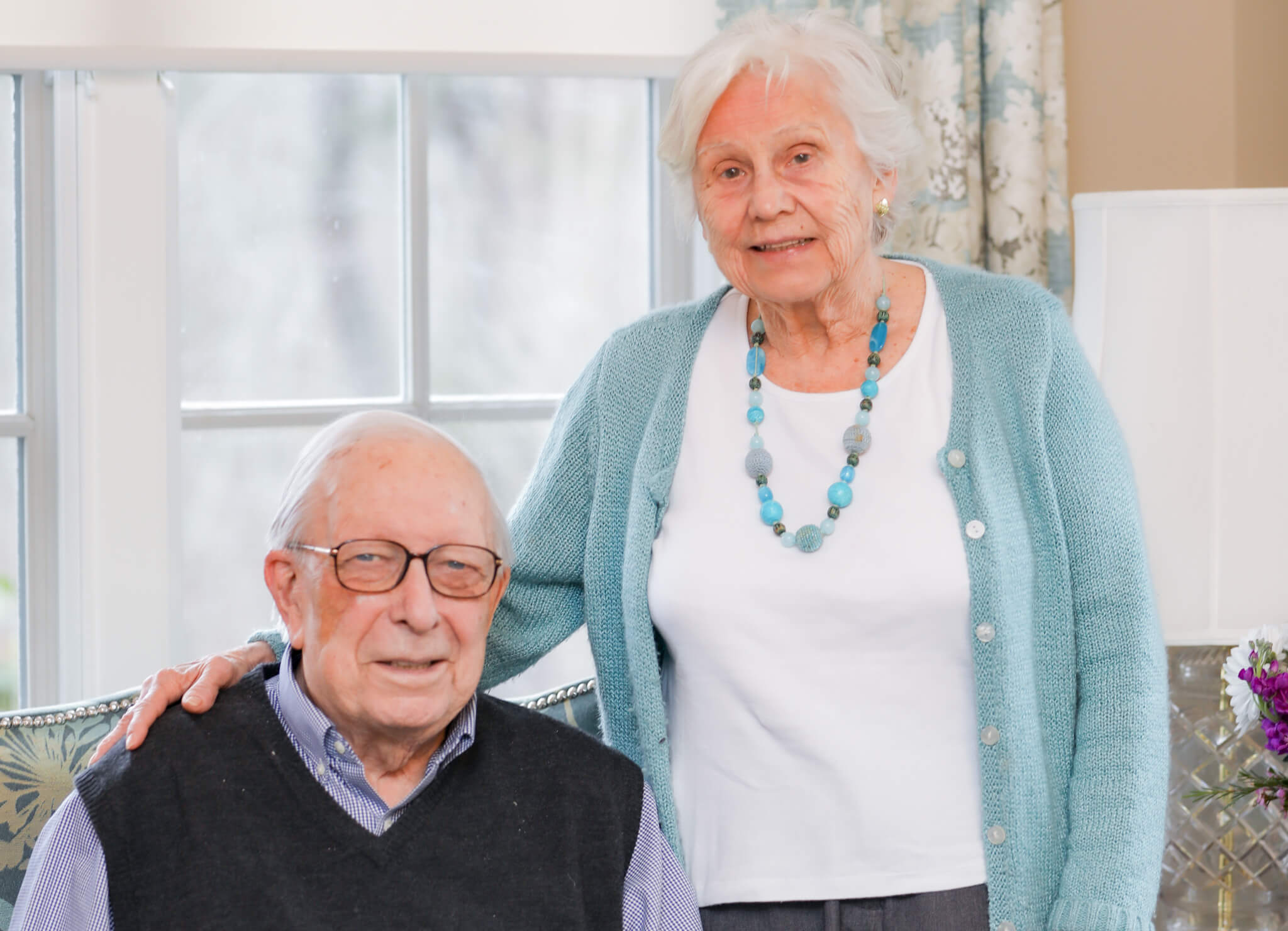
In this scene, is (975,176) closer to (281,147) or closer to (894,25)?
(894,25)

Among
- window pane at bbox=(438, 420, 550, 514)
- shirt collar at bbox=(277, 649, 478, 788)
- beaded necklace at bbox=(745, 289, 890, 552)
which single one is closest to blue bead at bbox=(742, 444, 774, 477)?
beaded necklace at bbox=(745, 289, 890, 552)

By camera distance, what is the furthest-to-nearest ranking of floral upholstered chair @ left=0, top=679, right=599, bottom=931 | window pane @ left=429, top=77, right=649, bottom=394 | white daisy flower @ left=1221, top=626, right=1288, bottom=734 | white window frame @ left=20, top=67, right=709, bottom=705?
window pane @ left=429, top=77, right=649, bottom=394 → white window frame @ left=20, top=67, right=709, bottom=705 → white daisy flower @ left=1221, top=626, right=1288, bottom=734 → floral upholstered chair @ left=0, top=679, right=599, bottom=931

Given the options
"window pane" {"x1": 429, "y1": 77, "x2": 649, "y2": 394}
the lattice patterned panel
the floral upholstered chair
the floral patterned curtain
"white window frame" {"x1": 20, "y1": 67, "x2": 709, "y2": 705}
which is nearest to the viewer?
the floral upholstered chair

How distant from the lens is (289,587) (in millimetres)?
1312

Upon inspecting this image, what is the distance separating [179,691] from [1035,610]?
2.99 ft

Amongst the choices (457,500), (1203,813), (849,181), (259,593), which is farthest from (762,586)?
(259,593)

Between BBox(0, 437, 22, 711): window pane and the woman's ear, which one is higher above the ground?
the woman's ear

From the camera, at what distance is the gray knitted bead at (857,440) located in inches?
57.4

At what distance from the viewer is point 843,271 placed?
4.80 feet

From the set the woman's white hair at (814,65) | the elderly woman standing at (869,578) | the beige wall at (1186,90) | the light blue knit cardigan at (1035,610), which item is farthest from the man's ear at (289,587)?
the beige wall at (1186,90)

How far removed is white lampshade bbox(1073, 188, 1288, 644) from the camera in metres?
1.82

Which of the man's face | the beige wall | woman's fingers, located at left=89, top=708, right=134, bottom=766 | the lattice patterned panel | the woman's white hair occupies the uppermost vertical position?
the beige wall

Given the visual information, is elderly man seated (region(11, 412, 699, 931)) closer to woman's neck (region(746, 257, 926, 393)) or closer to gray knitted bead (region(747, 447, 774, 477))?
gray knitted bead (region(747, 447, 774, 477))

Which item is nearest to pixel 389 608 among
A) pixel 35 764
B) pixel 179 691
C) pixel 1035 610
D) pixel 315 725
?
pixel 315 725
